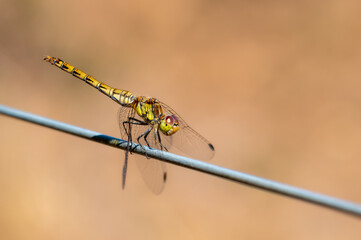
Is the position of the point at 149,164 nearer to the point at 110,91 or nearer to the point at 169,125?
the point at 169,125

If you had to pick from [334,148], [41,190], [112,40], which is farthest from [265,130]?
[41,190]

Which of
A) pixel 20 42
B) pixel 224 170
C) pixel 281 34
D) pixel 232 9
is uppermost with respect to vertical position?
pixel 232 9

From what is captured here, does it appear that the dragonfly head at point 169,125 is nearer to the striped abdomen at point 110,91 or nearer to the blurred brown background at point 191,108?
the striped abdomen at point 110,91

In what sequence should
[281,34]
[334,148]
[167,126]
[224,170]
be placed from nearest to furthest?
[224,170], [167,126], [334,148], [281,34]

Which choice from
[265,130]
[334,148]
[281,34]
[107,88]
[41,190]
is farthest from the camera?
[281,34]

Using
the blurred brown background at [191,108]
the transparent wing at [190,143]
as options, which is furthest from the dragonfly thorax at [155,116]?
the blurred brown background at [191,108]

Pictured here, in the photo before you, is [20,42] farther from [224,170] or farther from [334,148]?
[224,170]

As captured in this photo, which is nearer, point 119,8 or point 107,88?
point 107,88
